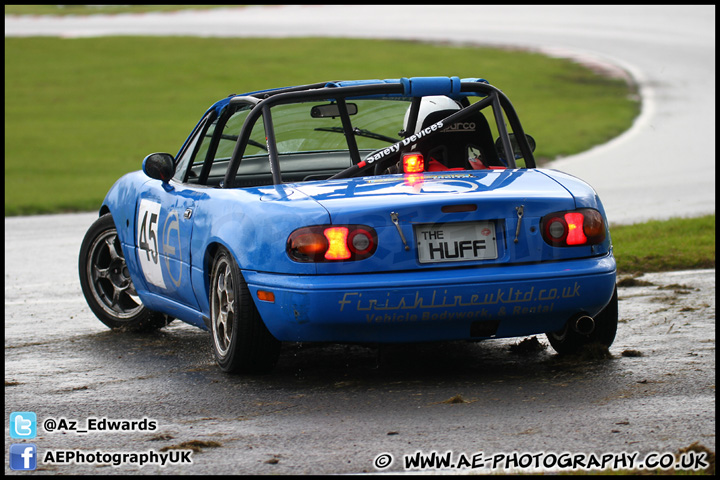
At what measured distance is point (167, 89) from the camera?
39.1 meters

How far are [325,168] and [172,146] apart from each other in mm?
21981

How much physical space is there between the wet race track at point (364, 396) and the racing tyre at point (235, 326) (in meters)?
0.10

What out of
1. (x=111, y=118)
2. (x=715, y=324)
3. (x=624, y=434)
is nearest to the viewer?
(x=624, y=434)

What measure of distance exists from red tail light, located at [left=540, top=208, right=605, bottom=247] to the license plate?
30cm

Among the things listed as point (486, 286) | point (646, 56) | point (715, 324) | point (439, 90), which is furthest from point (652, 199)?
point (646, 56)

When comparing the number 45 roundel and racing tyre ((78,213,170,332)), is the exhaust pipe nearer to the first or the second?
the number 45 roundel

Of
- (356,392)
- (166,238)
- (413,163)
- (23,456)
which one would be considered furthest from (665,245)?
(23,456)

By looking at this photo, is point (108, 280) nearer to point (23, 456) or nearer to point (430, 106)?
point (430, 106)

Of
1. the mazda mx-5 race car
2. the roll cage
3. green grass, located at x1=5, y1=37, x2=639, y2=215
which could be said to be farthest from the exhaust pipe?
green grass, located at x1=5, y1=37, x2=639, y2=215

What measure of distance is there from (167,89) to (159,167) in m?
33.3

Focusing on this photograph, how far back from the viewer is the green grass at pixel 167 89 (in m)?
25.2

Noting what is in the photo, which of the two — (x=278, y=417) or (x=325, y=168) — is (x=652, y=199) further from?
(x=278, y=417)

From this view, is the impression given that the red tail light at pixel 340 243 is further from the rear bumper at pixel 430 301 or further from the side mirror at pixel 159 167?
the side mirror at pixel 159 167

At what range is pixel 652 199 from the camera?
15.7 m
